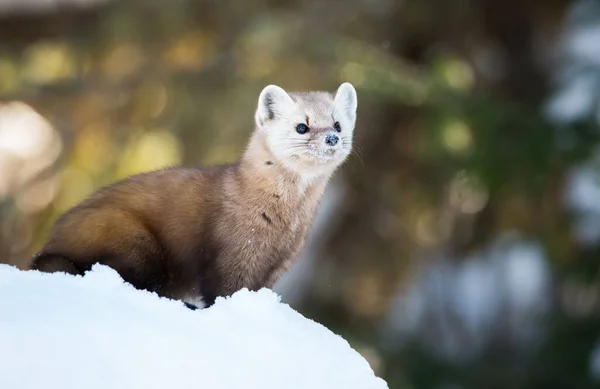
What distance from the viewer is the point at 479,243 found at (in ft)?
40.9

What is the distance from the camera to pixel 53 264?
382cm

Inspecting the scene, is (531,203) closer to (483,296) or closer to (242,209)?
(483,296)

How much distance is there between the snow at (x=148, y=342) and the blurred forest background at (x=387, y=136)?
18.1ft

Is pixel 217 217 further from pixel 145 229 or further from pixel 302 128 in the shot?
pixel 302 128

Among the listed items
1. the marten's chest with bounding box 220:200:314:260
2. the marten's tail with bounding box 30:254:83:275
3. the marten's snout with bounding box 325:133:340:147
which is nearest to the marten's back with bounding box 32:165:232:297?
the marten's tail with bounding box 30:254:83:275

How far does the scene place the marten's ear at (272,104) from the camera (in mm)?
4625

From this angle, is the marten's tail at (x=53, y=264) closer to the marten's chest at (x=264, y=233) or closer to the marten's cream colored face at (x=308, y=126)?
the marten's chest at (x=264, y=233)

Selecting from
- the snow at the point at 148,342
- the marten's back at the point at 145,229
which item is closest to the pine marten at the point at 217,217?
the marten's back at the point at 145,229

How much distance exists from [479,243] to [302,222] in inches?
330

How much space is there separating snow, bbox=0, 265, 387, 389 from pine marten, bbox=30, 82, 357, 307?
1.42 ft

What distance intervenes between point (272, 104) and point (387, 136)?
767 cm

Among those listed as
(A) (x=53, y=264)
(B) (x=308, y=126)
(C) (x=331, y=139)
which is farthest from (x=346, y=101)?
(A) (x=53, y=264)

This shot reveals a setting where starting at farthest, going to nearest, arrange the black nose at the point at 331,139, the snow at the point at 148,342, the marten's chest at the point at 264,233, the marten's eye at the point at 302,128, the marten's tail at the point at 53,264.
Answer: the marten's eye at the point at 302,128 < the black nose at the point at 331,139 < the marten's chest at the point at 264,233 < the marten's tail at the point at 53,264 < the snow at the point at 148,342

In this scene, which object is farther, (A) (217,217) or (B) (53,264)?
(A) (217,217)
